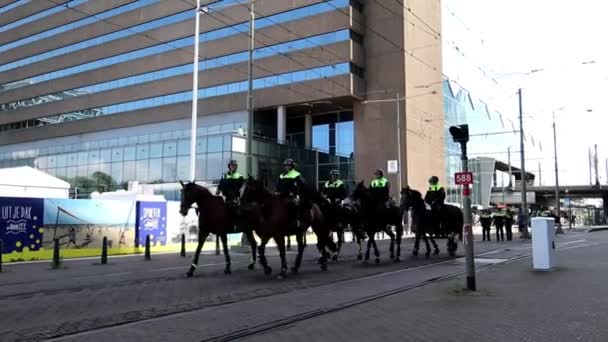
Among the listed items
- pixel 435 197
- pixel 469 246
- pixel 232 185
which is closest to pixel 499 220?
pixel 435 197

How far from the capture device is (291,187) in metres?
14.0

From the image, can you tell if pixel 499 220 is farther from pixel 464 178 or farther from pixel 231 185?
pixel 464 178

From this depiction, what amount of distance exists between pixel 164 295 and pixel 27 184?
27349 mm

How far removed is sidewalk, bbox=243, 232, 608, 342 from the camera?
7172 millimetres

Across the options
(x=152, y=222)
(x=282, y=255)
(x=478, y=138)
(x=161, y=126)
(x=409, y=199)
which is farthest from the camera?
(x=478, y=138)

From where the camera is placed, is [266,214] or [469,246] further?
[266,214]

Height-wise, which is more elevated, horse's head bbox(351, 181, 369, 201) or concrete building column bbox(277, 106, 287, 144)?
concrete building column bbox(277, 106, 287, 144)

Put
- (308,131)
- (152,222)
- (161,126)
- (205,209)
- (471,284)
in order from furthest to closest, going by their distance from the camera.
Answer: (161,126) → (308,131) → (152,222) → (205,209) → (471,284)

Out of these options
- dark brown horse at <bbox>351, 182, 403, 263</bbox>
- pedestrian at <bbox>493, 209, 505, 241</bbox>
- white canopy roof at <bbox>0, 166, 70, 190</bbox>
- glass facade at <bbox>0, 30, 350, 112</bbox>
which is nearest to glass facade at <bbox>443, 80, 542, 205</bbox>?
glass facade at <bbox>0, 30, 350, 112</bbox>

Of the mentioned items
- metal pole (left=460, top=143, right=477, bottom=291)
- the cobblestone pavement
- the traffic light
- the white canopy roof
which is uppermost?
the white canopy roof

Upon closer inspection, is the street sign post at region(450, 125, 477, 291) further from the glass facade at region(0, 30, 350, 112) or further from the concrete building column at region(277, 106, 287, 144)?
the concrete building column at region(277, 106, 287, 144)

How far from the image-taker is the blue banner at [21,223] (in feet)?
63.8

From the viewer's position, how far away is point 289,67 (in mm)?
53812

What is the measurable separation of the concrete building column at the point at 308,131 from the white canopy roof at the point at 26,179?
2687 cm
